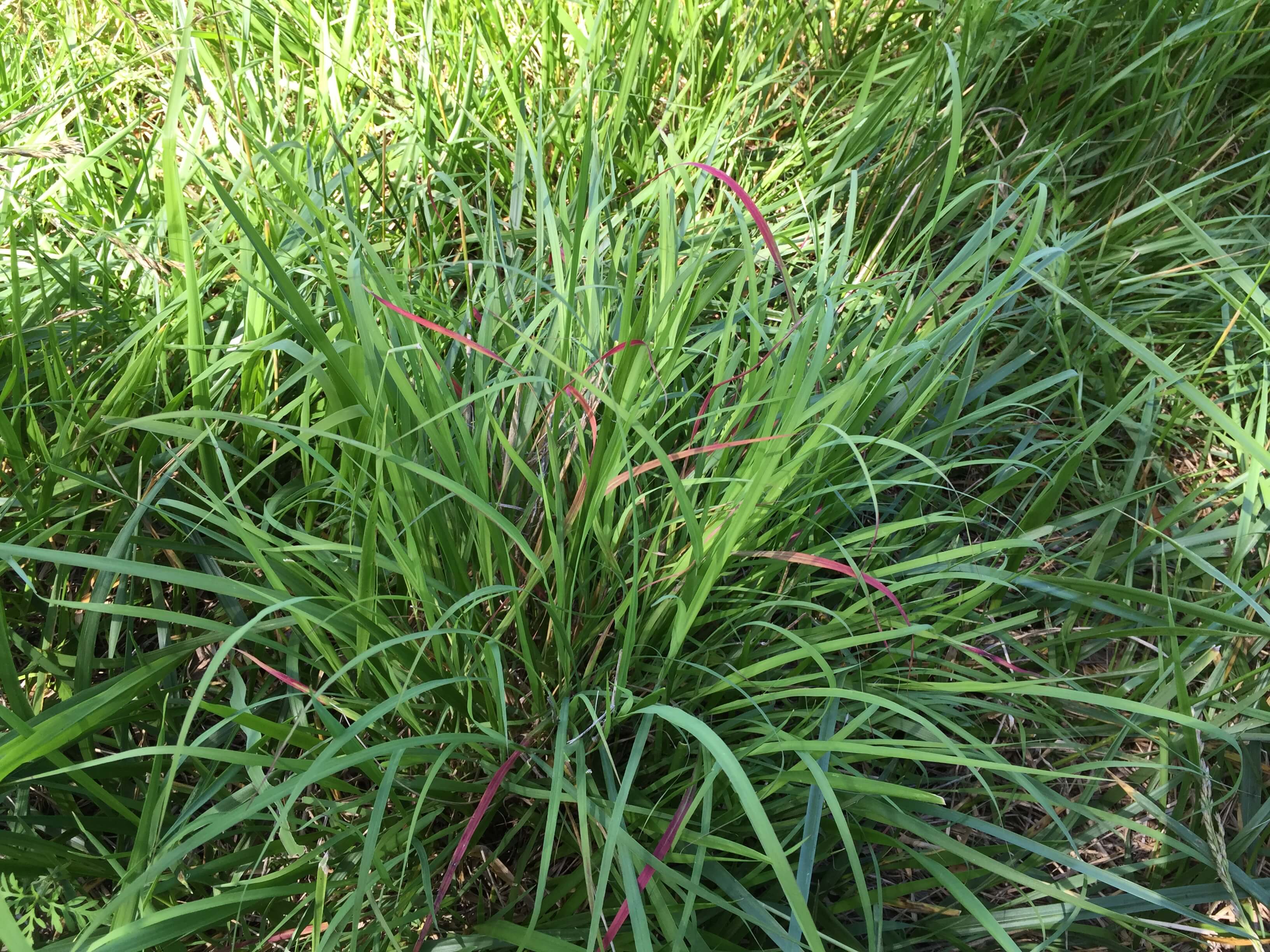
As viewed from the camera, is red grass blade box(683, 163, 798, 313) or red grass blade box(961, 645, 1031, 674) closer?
red grass blade box(683, 163, 798, 313)

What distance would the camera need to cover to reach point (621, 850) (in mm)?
857

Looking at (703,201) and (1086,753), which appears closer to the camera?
(1086,753)

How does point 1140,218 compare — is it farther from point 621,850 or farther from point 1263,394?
point 621,850

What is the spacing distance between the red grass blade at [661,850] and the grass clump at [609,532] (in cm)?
2

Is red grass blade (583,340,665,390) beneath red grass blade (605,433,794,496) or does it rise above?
above

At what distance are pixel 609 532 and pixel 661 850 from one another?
350 mm

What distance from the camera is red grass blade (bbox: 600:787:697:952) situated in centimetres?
85

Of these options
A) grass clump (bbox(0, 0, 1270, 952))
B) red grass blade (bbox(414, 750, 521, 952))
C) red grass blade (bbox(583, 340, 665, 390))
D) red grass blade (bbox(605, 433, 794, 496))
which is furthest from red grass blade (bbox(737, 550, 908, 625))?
red grass blade (bbox(414, 750, 521, 952))

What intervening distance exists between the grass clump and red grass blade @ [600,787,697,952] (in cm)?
2

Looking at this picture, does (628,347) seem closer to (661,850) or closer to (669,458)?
(669,458)

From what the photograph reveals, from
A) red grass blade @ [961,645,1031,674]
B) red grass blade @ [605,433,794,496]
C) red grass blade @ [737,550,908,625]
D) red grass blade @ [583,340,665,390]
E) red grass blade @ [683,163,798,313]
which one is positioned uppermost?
red grass blade @ [683,163,798,313]

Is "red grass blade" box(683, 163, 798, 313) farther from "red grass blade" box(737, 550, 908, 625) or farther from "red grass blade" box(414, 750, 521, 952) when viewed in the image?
"red grass blade" box(414, 750, 521, 952)

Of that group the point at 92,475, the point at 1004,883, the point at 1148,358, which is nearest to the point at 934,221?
the point at 1148,358

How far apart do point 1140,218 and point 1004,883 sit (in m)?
1.32
